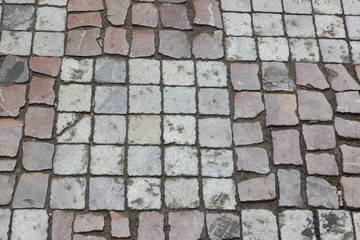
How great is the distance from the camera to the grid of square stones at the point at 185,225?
11.8ft

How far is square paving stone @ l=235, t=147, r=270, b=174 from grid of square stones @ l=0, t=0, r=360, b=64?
2.71ft

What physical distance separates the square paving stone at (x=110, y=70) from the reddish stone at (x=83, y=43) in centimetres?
10

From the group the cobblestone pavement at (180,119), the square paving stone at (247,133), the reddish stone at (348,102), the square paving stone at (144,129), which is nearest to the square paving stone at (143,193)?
the cobblestone pavement at (180,119)

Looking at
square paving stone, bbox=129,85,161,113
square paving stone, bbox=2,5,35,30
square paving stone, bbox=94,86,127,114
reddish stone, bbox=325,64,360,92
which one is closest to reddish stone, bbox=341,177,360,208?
reddish stone, bbox=325,64,360,92

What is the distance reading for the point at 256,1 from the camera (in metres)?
4.76

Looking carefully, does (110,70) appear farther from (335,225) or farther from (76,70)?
(335,225)

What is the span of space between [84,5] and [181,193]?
6.14 ft

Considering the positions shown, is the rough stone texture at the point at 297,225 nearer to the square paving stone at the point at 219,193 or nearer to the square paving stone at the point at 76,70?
the square paving stone at the point at 219,193

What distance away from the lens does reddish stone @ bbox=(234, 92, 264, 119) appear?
162 inches

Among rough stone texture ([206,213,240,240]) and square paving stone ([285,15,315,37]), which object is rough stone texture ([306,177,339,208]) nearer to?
rough stone texture ([206,213,240,240])

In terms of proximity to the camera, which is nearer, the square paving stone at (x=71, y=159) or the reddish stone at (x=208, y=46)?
the square paving stone at (x=71, y=159)

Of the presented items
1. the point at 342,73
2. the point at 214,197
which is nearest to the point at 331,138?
the point at 342,73

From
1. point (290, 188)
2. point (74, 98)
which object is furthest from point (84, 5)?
point (290, 188)

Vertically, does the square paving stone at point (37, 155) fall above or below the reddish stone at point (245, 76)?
below
